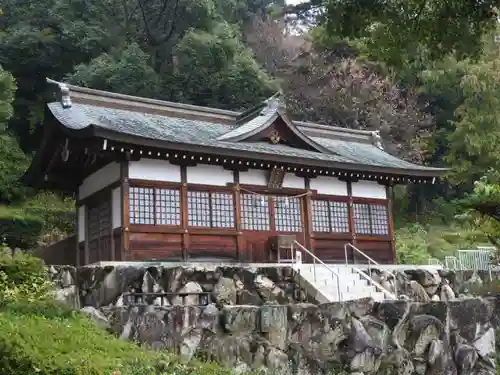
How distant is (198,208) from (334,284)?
4837 mm

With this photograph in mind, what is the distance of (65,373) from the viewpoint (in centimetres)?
876

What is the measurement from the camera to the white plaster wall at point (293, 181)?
22.1m

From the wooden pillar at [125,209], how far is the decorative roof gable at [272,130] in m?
4.06

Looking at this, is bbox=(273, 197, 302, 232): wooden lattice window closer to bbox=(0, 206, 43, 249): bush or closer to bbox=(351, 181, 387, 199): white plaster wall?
bbox=(351, 181, 387, 199): white plaster wall

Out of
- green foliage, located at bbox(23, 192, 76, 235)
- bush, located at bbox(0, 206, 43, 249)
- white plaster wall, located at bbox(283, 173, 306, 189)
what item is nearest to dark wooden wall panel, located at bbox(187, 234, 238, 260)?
white plaster wall, located at bbox(283, 173, 306, 189)

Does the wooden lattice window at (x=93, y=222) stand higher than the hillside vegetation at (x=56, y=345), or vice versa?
the wooden lattice window at (x=93, y=222)

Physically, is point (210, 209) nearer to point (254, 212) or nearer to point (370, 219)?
point (254, 212)

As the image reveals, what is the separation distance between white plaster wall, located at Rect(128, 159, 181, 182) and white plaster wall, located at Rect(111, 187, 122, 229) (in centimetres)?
76

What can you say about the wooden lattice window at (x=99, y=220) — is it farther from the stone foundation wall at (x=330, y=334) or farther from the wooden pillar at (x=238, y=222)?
the stone foundation wall at (x=330, y=334)

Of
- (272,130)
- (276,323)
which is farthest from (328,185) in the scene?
(276,323)

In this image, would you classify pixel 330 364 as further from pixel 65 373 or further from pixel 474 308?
pixel 65 373

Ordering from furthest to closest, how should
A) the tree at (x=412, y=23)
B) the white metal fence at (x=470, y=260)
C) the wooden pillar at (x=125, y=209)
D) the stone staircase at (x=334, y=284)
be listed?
the white metal fence at (x=470, y=260), the wooden pillar at (x=125, y=209), the stone staircase at (x=334, y=284), the tree at (x=412, y=23)

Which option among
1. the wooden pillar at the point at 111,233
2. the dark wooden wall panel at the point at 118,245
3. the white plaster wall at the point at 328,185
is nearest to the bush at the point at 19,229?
the wooden pillar at the point at 111,233

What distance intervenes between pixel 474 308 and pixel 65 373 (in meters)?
11.8
